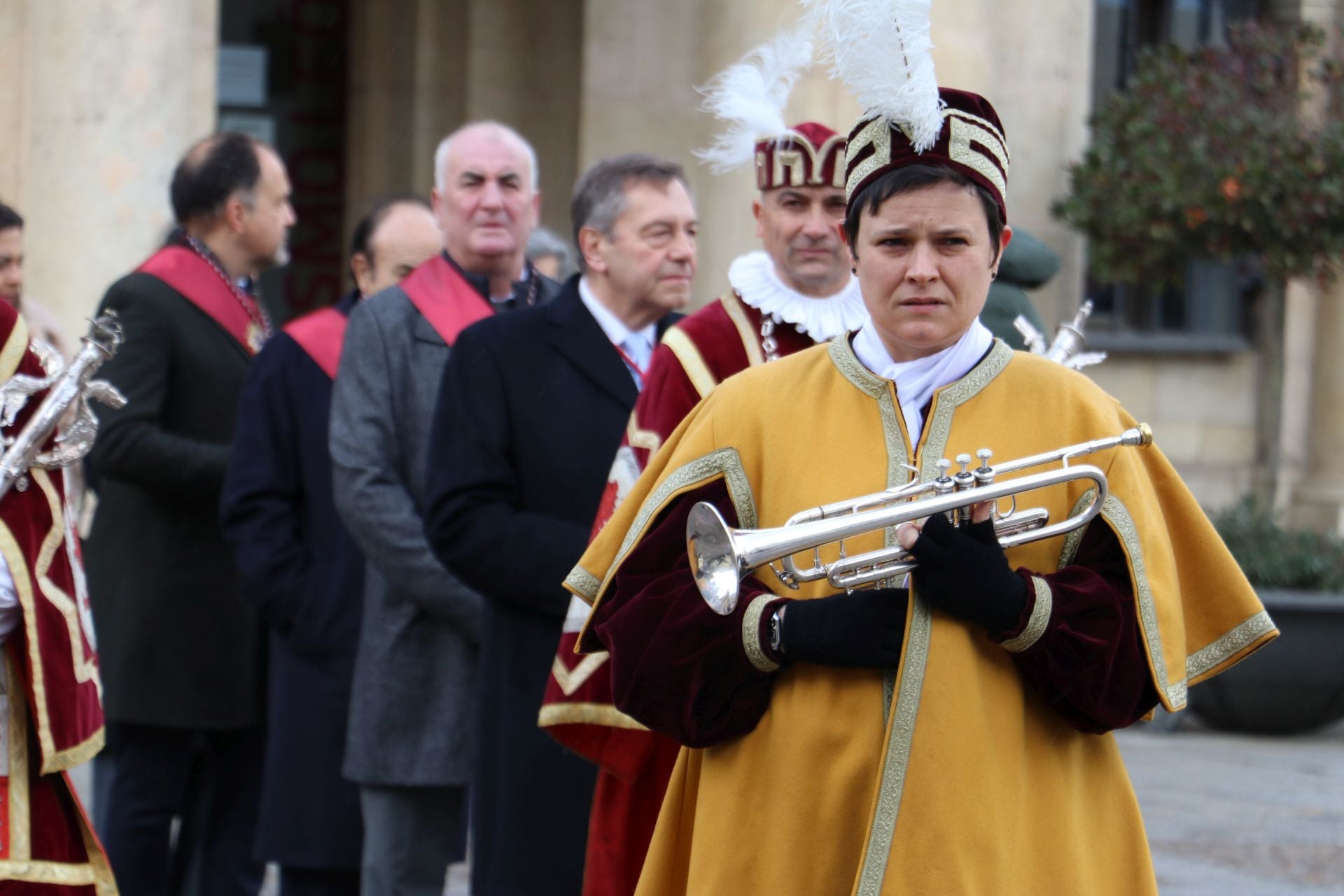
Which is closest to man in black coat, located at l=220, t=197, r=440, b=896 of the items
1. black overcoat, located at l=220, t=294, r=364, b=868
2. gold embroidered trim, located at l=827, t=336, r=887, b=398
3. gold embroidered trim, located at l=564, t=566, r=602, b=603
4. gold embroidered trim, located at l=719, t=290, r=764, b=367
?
black overcoat, located at l=220, t=294, r=364, b=868

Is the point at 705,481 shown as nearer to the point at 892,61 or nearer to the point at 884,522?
the point at 884,522

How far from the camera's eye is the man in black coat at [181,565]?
16.9 ft

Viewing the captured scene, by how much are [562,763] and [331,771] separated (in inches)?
35.1

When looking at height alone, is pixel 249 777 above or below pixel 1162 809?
above

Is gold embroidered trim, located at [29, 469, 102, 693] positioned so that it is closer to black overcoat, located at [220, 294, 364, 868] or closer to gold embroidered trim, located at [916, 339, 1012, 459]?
black overcoat, located at [220, 294, 364, 868]

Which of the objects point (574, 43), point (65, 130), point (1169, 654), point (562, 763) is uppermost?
point (574, 43)

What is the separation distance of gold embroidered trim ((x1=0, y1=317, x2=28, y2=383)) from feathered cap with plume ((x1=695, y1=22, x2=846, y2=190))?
1.39 meters

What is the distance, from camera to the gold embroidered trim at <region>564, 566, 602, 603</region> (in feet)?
10.1

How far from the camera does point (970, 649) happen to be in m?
2.70

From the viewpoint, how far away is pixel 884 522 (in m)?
2.63

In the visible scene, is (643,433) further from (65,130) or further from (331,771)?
(65,130)

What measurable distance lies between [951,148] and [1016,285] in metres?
3.22

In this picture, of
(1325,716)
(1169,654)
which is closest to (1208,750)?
(1325,716)

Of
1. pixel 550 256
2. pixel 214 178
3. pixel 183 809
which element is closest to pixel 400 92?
pixel 550 256
